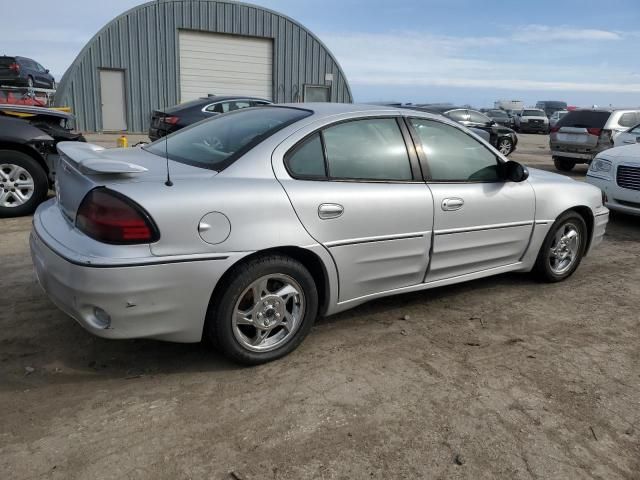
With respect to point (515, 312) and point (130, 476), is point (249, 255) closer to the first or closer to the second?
point (130, 476)

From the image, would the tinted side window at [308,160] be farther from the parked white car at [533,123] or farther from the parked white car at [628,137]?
the parked white car at [533,123]

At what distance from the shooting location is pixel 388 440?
2615mm

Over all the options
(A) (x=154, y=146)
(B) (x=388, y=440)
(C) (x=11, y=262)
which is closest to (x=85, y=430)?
(B) (x=388, y=440)

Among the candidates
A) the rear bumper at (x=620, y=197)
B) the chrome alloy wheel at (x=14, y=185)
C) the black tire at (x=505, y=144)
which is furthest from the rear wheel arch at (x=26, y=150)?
the black tire at (x=505, y=144)

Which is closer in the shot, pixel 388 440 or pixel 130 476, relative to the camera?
pixel 130 476

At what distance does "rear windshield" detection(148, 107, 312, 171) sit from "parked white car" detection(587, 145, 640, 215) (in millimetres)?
5283

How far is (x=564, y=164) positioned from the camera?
564 inches

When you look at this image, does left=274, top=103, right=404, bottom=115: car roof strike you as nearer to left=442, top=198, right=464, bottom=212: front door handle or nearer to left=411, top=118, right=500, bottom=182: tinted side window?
left=411, top=118, right=500, bottom=182: tinted side window

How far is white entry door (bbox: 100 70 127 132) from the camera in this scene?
20.1m

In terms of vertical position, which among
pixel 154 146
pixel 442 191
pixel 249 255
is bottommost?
pixel 249 255

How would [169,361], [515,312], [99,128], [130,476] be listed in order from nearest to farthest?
[130,476] < [169,361] < [515,312] < [99,128]

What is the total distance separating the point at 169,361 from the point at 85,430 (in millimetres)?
741

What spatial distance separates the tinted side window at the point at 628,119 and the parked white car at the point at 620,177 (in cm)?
617

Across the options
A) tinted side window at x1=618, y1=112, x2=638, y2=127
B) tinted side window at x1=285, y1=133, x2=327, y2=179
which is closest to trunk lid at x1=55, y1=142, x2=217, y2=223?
tinted side window at x1=285, y1=133, x2=327, y2=179
